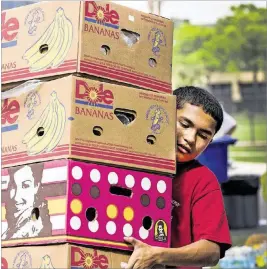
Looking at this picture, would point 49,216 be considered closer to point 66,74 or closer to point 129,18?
point 66,74

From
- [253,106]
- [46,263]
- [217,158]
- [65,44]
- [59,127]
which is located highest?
[253,106]

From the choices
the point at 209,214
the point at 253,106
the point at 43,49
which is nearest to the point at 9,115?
the point at 43,49

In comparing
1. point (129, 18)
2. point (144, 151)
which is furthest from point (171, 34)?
point (144, 151)

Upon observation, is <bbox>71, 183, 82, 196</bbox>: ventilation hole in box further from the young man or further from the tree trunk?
the tree trunk

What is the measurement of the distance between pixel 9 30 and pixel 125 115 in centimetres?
49

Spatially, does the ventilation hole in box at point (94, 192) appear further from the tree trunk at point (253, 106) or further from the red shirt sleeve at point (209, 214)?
the tree trunk at point (253, 106)

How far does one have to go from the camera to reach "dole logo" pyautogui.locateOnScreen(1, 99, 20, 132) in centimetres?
271

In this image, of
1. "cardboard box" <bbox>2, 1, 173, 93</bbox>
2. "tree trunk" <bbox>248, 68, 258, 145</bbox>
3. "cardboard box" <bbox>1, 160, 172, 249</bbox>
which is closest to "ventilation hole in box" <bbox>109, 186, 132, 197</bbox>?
"cardboard box" <bbox>1, 160, 172, 249</bbox>

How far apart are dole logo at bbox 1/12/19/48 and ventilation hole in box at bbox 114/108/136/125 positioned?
0.42 metres

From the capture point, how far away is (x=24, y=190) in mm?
2621

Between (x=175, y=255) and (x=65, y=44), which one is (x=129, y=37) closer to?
(x=65, y=44)

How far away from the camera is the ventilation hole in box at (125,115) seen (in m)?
2.68

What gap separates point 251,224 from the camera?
7117mm

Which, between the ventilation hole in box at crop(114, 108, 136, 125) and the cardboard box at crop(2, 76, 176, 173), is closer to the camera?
the cardboard box at crop(2, 76, 176, 173)
